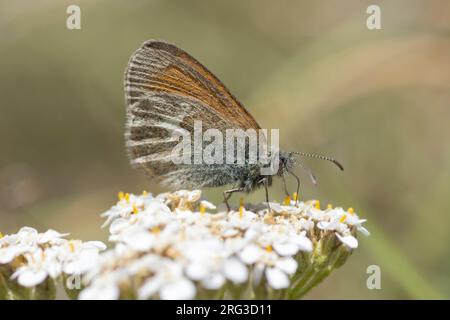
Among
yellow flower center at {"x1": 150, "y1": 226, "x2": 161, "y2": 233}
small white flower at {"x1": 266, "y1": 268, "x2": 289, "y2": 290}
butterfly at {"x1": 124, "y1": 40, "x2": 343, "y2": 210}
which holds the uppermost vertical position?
butterfly at {"x1": 124, "y1": 40, "x2": 343, "y2": 210}

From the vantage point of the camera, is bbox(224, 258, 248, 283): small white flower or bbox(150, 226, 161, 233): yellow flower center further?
bbox(150, 226, 161, 233): yellow flower center

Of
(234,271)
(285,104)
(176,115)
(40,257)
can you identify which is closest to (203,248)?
(234,271)

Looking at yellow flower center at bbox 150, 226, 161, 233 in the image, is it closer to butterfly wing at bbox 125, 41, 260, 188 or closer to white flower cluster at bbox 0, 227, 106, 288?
white flower cluster at bbox 0, 227, 106, 288

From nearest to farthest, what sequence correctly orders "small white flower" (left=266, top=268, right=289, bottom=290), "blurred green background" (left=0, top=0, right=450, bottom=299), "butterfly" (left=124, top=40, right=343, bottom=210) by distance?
"small white flower" (left=266, top=268, right=289, bottom=290), "butterfly" (left=124, top=40, right=343, bottom=210), "blurred green background" (left=0, top=0, right=450, bottom=299)

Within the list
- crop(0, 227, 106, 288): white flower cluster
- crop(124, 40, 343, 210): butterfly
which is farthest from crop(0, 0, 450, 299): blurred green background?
crop(0, 227, 106, 288): white flower cluster

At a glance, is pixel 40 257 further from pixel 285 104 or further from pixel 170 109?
pixel 285 104
